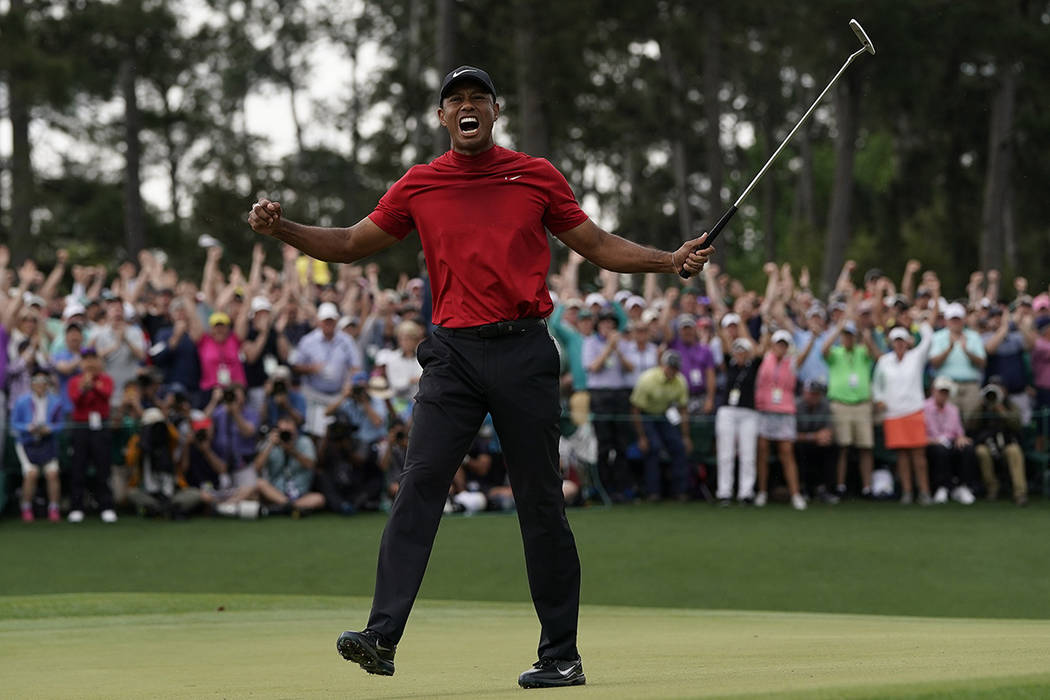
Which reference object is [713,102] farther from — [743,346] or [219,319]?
[219,319]

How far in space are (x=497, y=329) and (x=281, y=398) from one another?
36.4 ft

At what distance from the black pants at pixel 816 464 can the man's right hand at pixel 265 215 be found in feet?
42.5

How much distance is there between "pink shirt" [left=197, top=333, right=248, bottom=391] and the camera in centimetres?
1655

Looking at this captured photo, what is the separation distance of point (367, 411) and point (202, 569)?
3915 millimetres

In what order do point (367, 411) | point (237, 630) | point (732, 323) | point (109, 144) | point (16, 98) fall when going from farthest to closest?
1. point (109, 144)
2. point (16, 98)
3. point (732, 323)
4. point (367, 411)
5. point (237, 630)

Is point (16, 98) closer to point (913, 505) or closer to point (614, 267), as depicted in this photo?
point (913, 505)

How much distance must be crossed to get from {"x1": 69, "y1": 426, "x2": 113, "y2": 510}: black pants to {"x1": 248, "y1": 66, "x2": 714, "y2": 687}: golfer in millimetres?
10710

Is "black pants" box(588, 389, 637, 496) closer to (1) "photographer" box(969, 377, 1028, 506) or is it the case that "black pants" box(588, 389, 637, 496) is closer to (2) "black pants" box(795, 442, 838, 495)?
(2) "black pants" box(795, 442, 838, 495)

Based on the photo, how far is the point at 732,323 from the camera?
18.1m

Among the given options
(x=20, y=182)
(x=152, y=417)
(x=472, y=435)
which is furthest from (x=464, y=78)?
(x=20, y=182)

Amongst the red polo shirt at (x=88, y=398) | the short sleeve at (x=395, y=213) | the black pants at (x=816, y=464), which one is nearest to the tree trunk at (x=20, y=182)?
the red polo shirt at (x=88, y=398)

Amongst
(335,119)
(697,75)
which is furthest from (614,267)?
(335,119)

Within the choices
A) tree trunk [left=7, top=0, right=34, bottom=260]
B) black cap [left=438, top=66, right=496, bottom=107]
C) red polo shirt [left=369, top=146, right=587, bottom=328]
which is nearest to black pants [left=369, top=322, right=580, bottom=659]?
red polo shirt [left=369, top=146, right=587, bottom=328]

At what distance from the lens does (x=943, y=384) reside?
57.9ft
